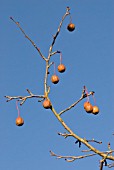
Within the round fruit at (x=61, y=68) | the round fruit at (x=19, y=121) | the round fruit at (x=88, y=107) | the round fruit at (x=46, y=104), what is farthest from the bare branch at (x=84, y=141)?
the round fruit at (x=61, y=68)

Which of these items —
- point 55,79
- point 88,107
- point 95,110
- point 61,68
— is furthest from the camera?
point 61,68

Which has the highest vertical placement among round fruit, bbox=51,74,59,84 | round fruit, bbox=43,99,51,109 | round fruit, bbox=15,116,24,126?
round fruit, bbox=51,74,59,84

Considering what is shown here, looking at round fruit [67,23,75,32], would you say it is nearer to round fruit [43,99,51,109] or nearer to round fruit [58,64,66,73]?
round fruit [58,64,66,73]

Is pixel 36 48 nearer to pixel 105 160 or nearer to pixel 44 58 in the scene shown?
pixel 44 58

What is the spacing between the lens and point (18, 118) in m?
5.16

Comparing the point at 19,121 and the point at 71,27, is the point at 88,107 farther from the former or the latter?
the point at 71,27

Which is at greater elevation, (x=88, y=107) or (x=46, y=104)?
(x=88, y=107)

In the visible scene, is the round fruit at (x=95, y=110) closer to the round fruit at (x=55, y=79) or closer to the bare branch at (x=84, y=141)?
the round fruit at (x=55, y=79)

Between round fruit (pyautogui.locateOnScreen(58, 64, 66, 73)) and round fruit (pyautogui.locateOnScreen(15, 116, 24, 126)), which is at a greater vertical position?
round fruit (pyautogui.locateOnScreen(58, 64, 66, 73))

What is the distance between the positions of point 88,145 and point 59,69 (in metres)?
1.97

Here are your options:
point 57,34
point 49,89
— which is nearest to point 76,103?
point 49,89

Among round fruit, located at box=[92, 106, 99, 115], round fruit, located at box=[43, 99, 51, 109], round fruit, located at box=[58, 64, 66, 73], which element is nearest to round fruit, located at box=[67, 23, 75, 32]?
round fruit, located at box=[58, 64, 66, 73]

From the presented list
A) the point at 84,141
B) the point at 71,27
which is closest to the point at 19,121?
the point at 84,141

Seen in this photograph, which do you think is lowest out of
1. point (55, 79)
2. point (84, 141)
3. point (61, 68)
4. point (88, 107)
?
point (84, 141)
